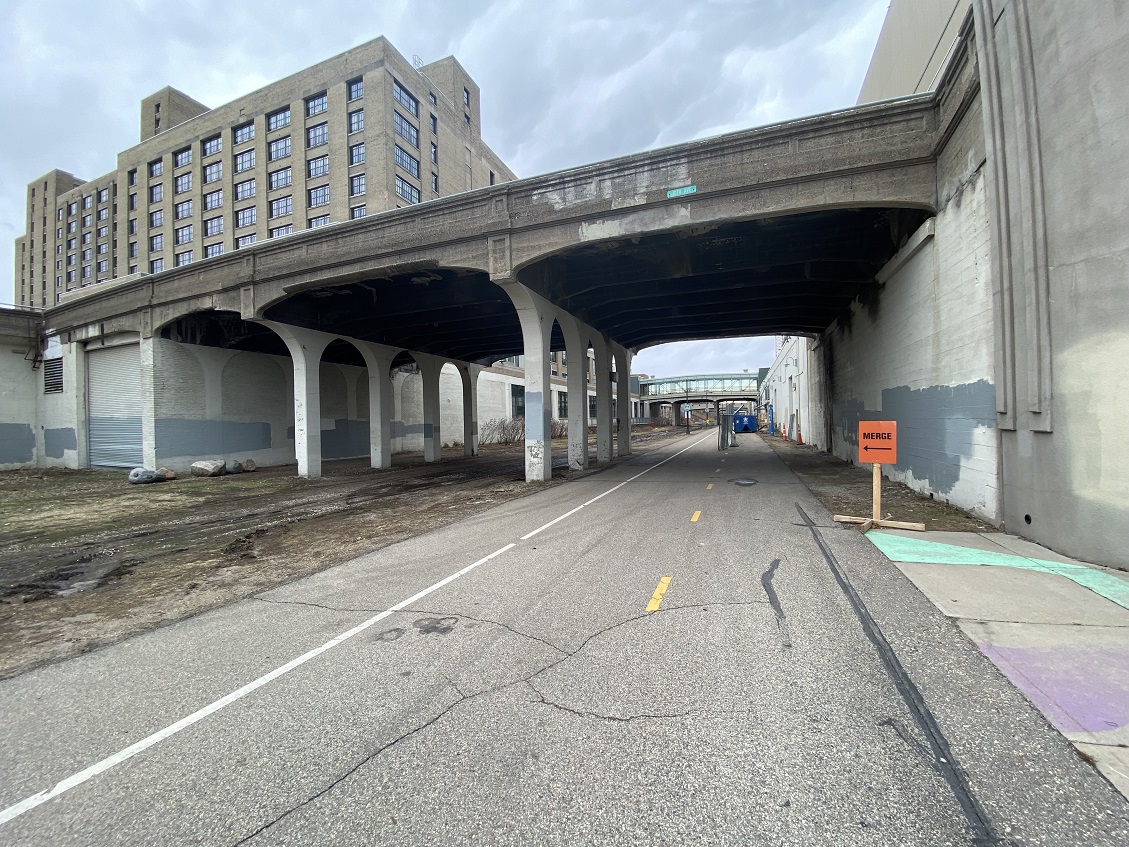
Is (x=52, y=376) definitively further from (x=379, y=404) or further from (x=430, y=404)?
(x=430, y=404)

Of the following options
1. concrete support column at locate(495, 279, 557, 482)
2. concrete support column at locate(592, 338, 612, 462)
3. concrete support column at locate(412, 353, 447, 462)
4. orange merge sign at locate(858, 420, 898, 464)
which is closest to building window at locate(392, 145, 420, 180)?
concrete support column at locate(412, 353, 447, 462)

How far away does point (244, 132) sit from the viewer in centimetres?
4672

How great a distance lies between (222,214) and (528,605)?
55.5 meters

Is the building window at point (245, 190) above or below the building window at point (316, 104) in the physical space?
below

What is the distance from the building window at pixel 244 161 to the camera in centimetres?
4628

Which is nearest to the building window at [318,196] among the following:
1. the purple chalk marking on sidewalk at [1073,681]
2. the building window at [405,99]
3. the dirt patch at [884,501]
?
the building window at [405,99]

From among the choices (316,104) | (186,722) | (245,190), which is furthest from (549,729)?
(245,190)

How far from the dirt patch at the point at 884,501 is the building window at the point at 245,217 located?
4889 centimetres

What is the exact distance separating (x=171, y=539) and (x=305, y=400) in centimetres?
1225

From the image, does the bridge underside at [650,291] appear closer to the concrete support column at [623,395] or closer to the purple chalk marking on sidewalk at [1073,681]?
the concrete support column at [623,395]

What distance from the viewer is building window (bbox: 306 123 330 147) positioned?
1737 inches

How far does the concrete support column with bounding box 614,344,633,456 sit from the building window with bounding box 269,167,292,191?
3499 cm

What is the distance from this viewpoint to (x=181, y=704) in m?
3.62

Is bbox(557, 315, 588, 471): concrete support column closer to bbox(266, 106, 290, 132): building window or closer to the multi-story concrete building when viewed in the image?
the multi-story concrete building
